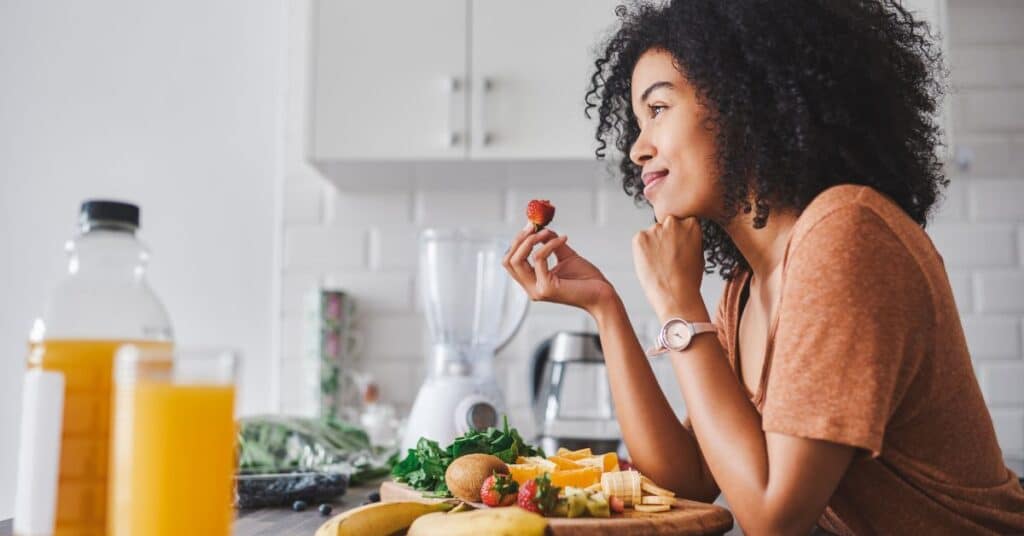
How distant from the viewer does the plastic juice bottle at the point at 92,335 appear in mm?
634

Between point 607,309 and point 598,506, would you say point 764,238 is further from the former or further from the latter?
point 598,506

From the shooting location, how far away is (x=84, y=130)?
2674mm

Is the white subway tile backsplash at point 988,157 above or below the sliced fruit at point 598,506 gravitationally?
above

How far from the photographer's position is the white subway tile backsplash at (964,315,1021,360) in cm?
253

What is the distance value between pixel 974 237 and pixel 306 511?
2.11 m

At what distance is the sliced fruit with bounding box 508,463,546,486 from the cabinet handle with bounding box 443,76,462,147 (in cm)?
134

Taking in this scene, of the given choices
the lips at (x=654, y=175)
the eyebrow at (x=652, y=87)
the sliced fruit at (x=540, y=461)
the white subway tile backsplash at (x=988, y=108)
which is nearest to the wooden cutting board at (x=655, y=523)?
the sliced fruit at (x=540, y=461)

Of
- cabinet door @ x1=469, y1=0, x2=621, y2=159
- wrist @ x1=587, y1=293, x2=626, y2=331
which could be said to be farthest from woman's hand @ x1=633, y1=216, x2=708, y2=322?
cabinet door @ x1=469, y1=0, x2=621, y2=159

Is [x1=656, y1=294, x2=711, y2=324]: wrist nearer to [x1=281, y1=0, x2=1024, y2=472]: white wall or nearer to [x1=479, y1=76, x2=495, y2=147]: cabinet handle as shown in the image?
[x1=479, y1=76, x2=495, y2=147]: cabinet handle

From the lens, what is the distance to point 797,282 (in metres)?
0.95

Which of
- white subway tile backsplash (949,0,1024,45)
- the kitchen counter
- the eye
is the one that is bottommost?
the kitchen counter

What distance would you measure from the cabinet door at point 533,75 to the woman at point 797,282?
2.35ft

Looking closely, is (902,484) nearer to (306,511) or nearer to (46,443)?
(306,511)

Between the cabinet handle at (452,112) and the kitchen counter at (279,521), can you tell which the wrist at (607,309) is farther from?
the cabinet handle at (452,112)
